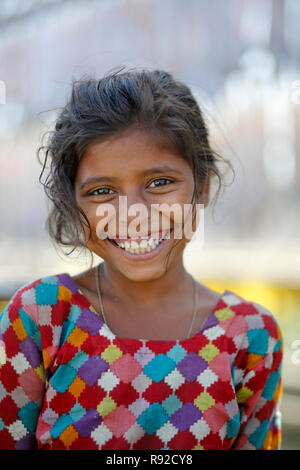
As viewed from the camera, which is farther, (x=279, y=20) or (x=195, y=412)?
(x=279, y=20)

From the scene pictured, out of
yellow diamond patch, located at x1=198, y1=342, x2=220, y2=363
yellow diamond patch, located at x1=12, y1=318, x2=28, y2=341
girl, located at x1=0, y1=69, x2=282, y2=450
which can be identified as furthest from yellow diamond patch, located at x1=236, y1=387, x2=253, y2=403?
yellow diamond patch, located at x1=12, y1=318, x2=28, y2=341

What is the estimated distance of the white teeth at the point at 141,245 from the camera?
3.80 ft

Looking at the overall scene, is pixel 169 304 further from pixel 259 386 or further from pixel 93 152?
pixel 93 152

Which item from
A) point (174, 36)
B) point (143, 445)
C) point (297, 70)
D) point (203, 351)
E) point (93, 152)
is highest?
point (174, 36)

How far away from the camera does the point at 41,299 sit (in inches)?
44.3

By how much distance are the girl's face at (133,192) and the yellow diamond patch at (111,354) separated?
14 cm

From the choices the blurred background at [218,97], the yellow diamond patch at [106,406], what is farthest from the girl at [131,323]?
the blurred background at [218,97]

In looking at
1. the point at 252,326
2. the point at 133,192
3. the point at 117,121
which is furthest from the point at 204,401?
the point at 117,121

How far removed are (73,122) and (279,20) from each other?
1707 millimetres

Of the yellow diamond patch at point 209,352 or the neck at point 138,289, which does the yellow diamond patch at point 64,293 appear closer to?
the neck at point 138,289

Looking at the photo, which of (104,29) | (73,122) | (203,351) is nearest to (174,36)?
(104,29)

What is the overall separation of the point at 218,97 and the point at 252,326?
169cm

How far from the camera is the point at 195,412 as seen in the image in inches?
44.2

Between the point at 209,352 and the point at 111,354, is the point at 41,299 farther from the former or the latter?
the point at 209,352
